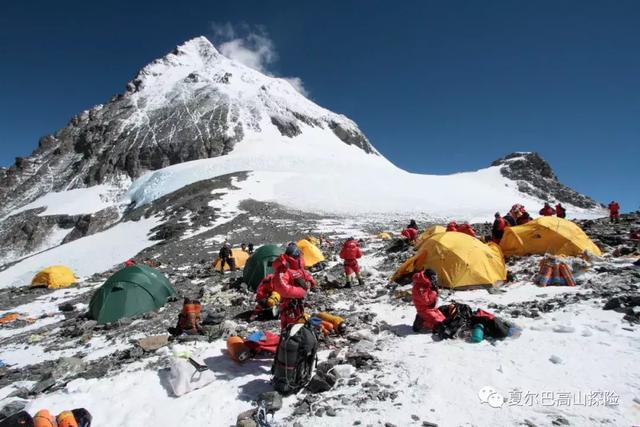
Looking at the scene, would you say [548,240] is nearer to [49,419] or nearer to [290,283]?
[290,283]

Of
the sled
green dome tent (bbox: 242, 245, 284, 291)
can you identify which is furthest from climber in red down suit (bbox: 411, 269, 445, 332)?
Answer: green dome tent (bbox: 242, 245, 284, 291)

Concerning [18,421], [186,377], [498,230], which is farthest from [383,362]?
[498,230]

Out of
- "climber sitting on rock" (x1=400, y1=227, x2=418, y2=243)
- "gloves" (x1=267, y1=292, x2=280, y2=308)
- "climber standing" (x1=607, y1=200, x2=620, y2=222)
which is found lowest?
"gloves" (x1=267, y1=292, x2=280, y2=308)

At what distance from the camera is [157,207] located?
149 feet

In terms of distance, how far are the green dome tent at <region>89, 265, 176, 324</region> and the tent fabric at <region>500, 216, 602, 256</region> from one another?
12546 mm

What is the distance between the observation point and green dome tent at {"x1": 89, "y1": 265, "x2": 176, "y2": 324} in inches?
432

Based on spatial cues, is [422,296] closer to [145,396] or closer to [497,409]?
[497,409]

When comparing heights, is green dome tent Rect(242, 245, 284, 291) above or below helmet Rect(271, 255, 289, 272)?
below

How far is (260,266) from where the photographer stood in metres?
13.1

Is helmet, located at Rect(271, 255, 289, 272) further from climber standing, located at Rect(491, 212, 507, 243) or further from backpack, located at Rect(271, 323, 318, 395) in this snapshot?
climber standing, located at Rect(491, 212, 507, 243)

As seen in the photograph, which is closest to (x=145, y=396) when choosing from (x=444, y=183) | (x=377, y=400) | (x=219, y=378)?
(x=219, y=378)

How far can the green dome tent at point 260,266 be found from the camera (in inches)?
511

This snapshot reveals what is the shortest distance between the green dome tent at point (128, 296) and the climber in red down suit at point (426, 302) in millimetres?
8458

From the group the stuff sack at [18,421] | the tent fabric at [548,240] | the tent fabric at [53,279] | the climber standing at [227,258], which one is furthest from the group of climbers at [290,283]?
the tent fabric at [53,279]
